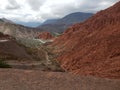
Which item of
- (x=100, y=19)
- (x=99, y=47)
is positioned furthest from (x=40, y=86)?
(x=100, y=19)

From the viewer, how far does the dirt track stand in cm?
1147

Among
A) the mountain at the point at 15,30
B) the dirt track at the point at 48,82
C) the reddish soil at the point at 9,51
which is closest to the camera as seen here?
the dirt track at the point at 48,82

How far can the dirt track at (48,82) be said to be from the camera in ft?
37.6

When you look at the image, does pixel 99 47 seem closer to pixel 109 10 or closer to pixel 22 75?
pixel 22 75

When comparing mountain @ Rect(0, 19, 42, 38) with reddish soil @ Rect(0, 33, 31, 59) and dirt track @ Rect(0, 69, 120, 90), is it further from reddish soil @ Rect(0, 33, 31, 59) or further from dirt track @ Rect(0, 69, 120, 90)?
dirt track @ Rect(0, 69, 120, 90)

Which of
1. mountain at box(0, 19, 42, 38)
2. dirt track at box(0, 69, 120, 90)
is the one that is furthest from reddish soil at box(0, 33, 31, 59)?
mountain at box(0, 19, 42, 38)

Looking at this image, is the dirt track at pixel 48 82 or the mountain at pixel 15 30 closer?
the dirt track at pixel 48 82

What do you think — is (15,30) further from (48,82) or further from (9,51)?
(48,82)

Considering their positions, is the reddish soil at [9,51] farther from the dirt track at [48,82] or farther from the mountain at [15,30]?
the mountain at [15,30]

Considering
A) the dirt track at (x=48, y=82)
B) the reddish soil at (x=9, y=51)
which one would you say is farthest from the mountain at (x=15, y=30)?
the dirt track at (x=48, y=82)

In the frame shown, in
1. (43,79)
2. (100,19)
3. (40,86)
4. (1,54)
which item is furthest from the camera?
(100,19)

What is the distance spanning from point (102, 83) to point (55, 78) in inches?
72.3

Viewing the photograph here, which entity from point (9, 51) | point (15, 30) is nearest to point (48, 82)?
point (9, 51)

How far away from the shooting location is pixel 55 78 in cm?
1241
